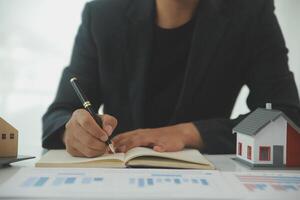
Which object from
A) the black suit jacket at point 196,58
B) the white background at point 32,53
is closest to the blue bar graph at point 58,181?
the black suit jacket at point 196,58

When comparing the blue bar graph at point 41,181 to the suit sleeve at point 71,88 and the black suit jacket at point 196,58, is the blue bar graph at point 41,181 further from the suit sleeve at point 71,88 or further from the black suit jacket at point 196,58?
the black suit jacket at point 196,58

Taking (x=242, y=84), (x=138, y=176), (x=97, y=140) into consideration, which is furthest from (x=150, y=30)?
(x=138, y=176)

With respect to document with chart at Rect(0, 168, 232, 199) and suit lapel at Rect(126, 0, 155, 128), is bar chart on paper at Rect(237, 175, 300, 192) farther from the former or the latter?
suit lapel at Rect(126, 0, 155, 128)

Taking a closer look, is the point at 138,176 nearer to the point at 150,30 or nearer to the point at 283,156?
the point at 283,156

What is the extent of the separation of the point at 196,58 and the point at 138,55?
17 cm

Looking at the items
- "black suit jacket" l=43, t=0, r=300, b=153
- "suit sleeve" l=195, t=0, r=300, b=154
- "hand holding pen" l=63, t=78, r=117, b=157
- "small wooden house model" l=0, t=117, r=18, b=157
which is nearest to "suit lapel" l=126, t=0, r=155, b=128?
"black suit jacket" l=43, t=0, r=300, b=153

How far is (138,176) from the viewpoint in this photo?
632 millimetres

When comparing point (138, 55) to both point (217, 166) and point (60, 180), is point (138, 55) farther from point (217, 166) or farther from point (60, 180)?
point (60, 180)

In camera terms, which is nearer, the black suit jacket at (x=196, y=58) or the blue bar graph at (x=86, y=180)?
the blue bar graph at (x=86, y=180)

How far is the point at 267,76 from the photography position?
3.99ft

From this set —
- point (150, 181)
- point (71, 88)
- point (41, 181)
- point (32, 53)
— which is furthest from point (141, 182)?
point (32, 53)

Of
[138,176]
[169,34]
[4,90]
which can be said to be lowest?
[138,176]

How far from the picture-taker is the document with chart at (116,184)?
528 millimetres

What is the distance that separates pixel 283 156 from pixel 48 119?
1.82 ft
